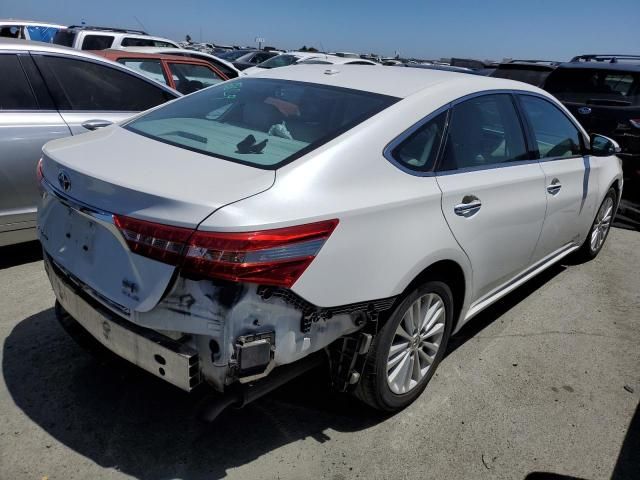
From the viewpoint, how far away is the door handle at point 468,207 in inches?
103

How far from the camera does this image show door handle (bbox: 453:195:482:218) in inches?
103

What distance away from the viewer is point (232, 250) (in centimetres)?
183

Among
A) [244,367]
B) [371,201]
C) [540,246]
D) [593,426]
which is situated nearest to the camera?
[244,367]

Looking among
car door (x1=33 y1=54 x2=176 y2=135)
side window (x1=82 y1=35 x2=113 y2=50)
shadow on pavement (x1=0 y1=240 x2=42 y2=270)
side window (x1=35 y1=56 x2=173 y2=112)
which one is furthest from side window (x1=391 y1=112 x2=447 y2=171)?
side window (x1=82 y1=35 x2=113 y2=50)

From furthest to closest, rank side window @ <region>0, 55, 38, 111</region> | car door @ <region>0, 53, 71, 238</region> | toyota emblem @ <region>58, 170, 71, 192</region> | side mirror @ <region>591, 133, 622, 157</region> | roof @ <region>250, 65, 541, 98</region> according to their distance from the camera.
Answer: side mirror @ <region>591, 133, 622, 157</region> → side window @ <region>0, 55, 38, 111</region> → car door @ <region>0, 53, 71, 238</region> → roof @ <region>250, 65, 541, 98</region> → toyota emblem @ <region>58, 170, 71, 192</region>

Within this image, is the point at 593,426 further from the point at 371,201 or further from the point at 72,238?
the point at 72,238

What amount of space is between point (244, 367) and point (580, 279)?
3799 millimetres

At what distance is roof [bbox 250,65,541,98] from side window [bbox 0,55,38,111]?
1.92 m

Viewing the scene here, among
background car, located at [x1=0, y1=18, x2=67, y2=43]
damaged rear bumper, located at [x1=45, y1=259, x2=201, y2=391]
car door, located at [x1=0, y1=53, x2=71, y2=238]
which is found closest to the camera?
damaged rear bumper, located at [x1=45, y1=259, x2=201, y2=391]

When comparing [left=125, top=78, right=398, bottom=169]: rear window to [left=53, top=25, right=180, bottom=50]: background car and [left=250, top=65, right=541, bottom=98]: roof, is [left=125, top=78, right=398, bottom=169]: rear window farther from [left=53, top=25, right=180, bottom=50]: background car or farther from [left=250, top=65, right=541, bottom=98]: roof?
[left=53, top=25, right=180, bottom=50]: background car

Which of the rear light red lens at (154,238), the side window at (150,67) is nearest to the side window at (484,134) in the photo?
the rear light red lens at (154,238)

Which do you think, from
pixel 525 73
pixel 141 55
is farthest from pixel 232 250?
pixel 525 73

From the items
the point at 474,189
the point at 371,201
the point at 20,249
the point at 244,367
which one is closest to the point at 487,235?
the point at 474,189

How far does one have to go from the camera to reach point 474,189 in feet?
8.94
